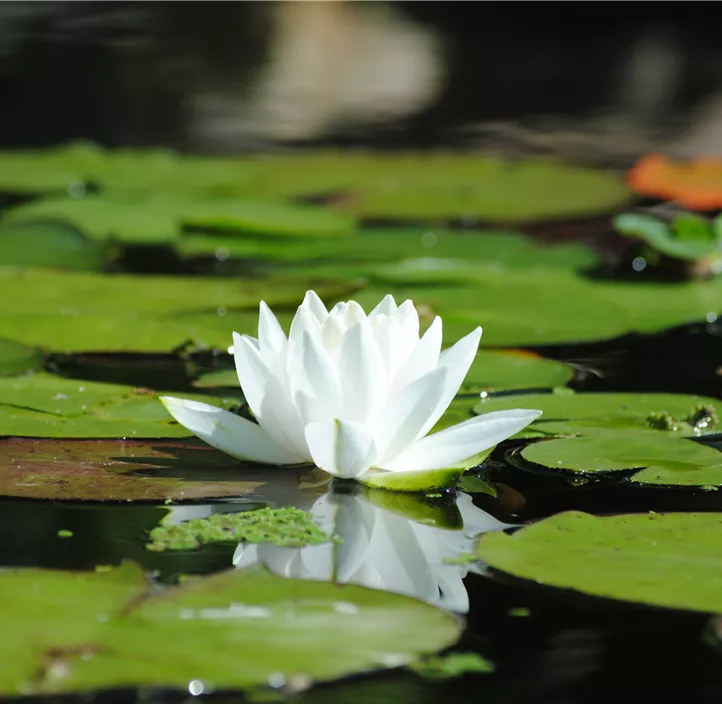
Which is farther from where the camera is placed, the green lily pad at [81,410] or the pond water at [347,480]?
the green lily pad at [81,410]

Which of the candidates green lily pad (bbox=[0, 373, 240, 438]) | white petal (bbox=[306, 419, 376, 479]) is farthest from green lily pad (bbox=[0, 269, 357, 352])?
white petal (bbox=[306, 419, 376, 479])

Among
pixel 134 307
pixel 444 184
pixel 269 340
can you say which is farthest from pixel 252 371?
pixel 444 184

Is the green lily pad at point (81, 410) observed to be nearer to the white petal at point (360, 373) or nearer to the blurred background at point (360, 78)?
the white petal at point (360, 373)

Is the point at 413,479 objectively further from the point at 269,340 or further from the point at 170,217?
the point at 170,217

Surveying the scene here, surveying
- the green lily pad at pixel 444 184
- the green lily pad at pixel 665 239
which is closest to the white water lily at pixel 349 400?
the green lily pad at pixel 665 239

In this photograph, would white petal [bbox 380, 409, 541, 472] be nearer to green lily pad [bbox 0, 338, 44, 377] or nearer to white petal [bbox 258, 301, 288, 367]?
white petal [bbox 258, 301, 288, 367]

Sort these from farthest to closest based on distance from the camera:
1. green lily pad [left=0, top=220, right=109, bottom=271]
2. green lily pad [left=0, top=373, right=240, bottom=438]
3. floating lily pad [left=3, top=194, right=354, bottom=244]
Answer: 1. floating lily pad [left=3, top=194, right=354, bottom=244]
2. green lily pad [left=0, top=220, right=109, bottom=271]
3. green lily pad [left=0, top=373, right=240, bottom=438]
